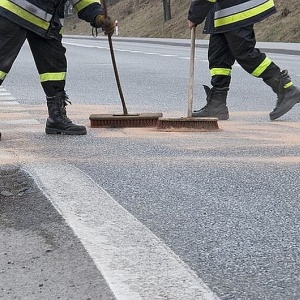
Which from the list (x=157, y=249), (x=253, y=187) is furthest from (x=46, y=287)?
(x=253, y=187)

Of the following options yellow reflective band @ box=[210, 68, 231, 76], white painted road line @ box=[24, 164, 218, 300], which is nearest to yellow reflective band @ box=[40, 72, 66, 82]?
yellow reflective band @ box=[210, 68, 231, 76]

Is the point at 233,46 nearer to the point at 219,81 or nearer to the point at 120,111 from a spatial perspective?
the point at 219,81

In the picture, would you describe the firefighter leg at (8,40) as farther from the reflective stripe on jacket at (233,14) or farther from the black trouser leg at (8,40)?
the reflective stripe on jacket at (233,14)

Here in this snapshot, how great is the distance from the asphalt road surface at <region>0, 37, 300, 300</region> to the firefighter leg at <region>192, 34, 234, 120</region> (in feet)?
0.52

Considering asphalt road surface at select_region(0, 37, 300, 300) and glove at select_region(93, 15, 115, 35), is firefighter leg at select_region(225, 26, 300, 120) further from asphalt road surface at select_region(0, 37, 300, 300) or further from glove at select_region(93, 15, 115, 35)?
glove at select_region(93, 15, 115, 35)

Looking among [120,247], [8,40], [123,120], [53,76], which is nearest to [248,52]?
[123,120]

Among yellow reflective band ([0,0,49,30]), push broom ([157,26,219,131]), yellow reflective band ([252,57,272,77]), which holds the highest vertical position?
yellow reflective band ([0,0,49,30])

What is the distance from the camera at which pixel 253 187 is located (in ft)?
17.2

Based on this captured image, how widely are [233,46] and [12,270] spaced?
5170 millimetres

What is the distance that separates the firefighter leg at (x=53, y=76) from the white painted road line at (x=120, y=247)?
2202mm

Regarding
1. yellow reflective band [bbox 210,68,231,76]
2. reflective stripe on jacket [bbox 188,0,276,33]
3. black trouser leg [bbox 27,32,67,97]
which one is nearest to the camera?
black trouser leg [bbox 27,32,67,97]

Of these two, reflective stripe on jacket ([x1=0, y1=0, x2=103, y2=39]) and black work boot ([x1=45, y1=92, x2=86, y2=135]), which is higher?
reflective stripe on jacket ([x1=0, y1=0, x2=103, y2=39])

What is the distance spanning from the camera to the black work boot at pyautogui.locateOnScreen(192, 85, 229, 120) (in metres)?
8.71

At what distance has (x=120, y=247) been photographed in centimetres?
380
